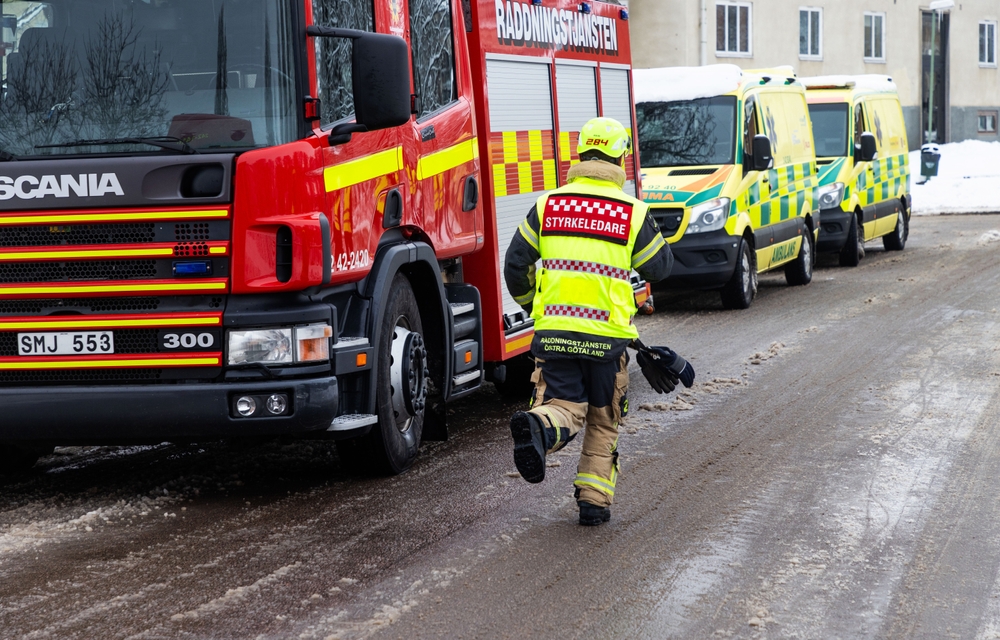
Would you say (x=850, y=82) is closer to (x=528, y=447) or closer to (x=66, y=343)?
(x=528, y=447)

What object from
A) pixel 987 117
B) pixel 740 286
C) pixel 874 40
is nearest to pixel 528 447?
pixel 740 286

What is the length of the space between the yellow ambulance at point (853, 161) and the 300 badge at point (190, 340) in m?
13.9

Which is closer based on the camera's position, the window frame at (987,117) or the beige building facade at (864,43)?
the beige building facade at (864,43)

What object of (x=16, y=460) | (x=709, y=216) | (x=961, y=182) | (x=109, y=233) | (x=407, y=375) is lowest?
(x=961, y=182)

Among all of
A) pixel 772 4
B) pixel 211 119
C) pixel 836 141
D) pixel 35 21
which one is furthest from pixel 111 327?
pixel 772 4

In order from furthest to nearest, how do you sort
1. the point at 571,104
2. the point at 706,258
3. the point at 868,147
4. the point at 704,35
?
the point at 704,35, the point at 868,147, the point at 706,258, the point at 571,104

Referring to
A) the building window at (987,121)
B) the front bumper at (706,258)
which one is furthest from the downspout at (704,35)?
the front bumper at (706,258)

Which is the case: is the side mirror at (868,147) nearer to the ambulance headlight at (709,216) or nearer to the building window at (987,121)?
the ambulance headlight at (709,216)

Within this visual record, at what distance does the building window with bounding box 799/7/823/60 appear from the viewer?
39094 millimetres

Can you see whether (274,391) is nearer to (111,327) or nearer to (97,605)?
(111,327)

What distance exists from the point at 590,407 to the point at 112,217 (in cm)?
219

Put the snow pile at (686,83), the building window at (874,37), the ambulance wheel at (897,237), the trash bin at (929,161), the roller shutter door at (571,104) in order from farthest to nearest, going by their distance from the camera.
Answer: the building window at (874,37)
the trash bin at (929,161)
the ambulance wheel at (897,237)
the snow pile at (686,83)
the roller shutter door at (571,104)

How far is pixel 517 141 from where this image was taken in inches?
333

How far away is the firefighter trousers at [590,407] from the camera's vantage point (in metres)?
5.84
